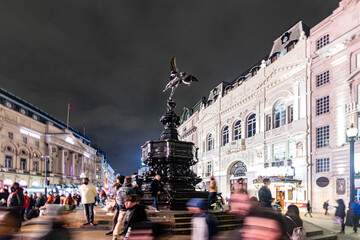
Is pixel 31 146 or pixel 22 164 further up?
pixel 31 146

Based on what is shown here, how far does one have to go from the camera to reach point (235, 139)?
130 feet

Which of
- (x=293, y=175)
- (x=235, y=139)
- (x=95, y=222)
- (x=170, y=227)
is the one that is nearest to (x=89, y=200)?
(x=95, y=222)

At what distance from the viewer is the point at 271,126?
3209 centimetres

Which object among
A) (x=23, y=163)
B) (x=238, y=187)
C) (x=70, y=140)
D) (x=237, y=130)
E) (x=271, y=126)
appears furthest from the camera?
(x=70, y=140)

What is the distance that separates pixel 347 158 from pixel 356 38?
32.5ft

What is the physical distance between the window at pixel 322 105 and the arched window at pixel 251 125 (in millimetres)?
10305

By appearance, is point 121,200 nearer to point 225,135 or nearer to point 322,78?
point 322,78

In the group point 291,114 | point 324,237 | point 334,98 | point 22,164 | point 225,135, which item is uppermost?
point 334,98

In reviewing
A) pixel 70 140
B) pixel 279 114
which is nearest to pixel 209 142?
pixel 279 114

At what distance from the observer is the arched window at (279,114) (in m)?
30.8

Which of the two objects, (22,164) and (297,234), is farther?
(22,164)

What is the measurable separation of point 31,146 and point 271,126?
46.8 m

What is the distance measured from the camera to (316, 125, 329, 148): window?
25.1m

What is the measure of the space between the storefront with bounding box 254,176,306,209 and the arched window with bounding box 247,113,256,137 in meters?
9.34
